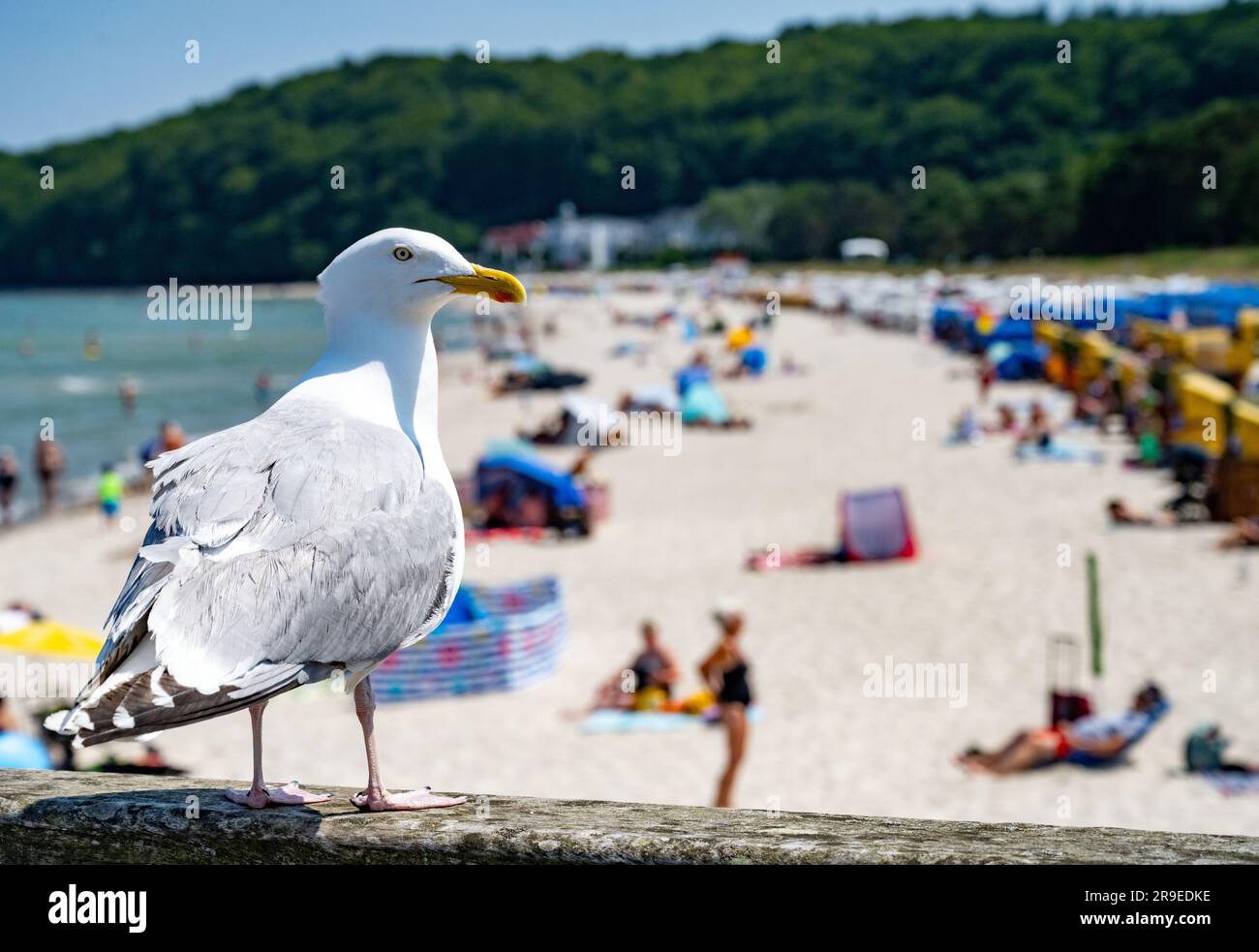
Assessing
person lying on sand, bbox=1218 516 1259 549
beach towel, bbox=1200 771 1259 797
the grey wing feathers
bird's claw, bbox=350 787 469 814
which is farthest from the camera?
person lying on sand, bbox=1218 516 1259 549

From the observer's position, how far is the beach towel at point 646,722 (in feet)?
35.4

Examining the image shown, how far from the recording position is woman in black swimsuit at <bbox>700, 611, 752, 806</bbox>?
27.1ft

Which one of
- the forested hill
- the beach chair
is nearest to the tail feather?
the beach chair

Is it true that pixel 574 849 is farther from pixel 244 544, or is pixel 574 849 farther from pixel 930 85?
pixel 930 85

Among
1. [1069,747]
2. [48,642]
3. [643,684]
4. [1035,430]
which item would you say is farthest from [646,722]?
[1035,430]

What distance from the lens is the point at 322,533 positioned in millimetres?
2049

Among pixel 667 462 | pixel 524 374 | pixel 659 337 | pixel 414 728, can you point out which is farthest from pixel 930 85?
pixel 414 728

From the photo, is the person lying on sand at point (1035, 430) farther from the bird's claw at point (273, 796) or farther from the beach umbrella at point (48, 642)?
the bird's claw at point (273, 796)

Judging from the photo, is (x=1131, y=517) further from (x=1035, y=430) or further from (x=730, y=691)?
(x=730, y=691)

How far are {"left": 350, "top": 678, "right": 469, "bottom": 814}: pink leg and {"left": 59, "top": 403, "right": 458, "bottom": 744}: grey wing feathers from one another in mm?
147

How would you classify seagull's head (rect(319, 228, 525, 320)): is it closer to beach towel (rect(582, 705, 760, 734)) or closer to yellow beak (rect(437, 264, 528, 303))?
yellow beak (rect(437, 264, 528, 303))

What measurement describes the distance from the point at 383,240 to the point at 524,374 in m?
38.1

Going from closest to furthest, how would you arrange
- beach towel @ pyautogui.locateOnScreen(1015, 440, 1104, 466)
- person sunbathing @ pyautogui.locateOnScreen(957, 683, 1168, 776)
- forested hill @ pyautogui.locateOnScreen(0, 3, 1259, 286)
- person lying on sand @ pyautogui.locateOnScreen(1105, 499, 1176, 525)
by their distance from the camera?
person sunbathing @ pyautogui.locateOnScreen(957, 683, 1168, 776), person lying on sand @ pyautogui.locateOnScreen(1105, 499, 1176, 525), beach towel @ pyautogui.locateOnScreen(1015, 440, 1104, 466), forested hill @ pyautogui.locateOnScreen(0, 3, 1259, 286)
